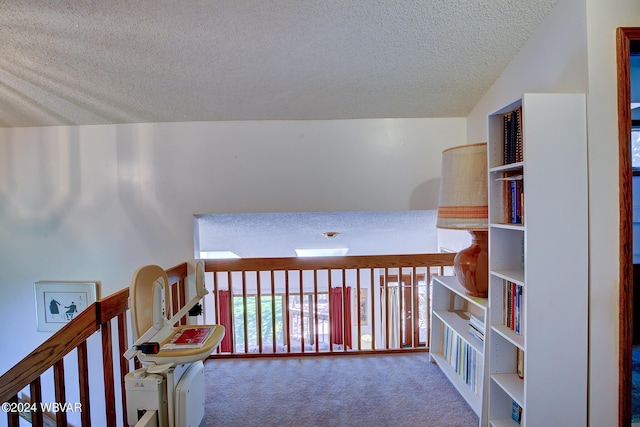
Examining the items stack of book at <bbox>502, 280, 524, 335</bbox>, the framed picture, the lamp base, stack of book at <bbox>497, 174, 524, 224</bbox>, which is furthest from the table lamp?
the framed picture

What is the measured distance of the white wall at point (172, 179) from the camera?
2477 millimetres

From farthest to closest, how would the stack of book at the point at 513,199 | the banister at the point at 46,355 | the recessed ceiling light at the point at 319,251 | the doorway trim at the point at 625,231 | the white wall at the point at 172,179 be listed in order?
the recessed ceiling light at the point at 319,251, the white wall at the point at 172,179, the stack of book at the point at 513,199, the doorway trim at the point at 625,231, the banister at the point at 46,355

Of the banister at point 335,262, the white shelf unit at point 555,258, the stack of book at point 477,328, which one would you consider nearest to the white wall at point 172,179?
the banister at point 335,262

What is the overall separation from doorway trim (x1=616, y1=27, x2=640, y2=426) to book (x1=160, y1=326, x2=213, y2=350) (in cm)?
199

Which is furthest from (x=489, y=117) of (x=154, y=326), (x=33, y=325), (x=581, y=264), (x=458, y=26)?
(x=33, y=325)

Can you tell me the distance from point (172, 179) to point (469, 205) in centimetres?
224

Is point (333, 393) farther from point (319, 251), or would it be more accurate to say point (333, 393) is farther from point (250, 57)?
point (319, 251)

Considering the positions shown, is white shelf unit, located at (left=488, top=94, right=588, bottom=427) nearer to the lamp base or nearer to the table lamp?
the table lamp

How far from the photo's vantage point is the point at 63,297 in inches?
98.8

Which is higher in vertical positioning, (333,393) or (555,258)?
(555,258)

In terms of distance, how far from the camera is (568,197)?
135 centimetres

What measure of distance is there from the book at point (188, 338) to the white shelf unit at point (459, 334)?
1.55m

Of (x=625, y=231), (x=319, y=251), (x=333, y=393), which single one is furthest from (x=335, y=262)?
(x=319, y=251)

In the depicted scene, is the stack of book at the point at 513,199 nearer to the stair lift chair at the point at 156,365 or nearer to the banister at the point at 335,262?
the banister at the point at 335,262
